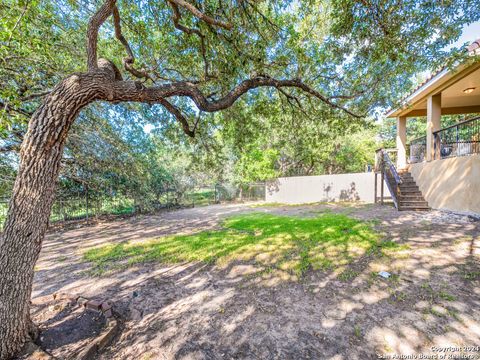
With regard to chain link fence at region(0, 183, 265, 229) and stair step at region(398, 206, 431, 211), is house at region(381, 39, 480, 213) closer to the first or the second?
stair step at region(398, 206, 431, 211)

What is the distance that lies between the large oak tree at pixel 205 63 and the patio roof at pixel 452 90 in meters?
1.47

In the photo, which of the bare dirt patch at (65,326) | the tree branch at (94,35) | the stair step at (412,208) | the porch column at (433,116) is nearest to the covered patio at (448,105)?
the porch column at (433,116)

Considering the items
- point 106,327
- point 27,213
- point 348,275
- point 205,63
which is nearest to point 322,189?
point 348,275

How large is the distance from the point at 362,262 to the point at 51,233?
8334 mm

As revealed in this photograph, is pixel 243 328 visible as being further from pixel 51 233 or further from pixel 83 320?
pixel 51 233

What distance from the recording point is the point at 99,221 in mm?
7984

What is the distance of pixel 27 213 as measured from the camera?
1.73 meters

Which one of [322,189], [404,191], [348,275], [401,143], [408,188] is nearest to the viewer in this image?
[348,275]

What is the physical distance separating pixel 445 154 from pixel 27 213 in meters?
9.83

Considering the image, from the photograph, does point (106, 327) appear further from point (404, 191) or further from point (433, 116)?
point (433, 116)

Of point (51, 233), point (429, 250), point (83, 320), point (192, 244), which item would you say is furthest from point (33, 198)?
point (51, 233)

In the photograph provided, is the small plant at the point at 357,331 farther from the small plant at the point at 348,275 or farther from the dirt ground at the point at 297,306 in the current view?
the small plant at the point at 348,275

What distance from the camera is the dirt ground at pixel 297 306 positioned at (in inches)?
69.1

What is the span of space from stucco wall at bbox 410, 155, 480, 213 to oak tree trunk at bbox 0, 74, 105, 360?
792cm
